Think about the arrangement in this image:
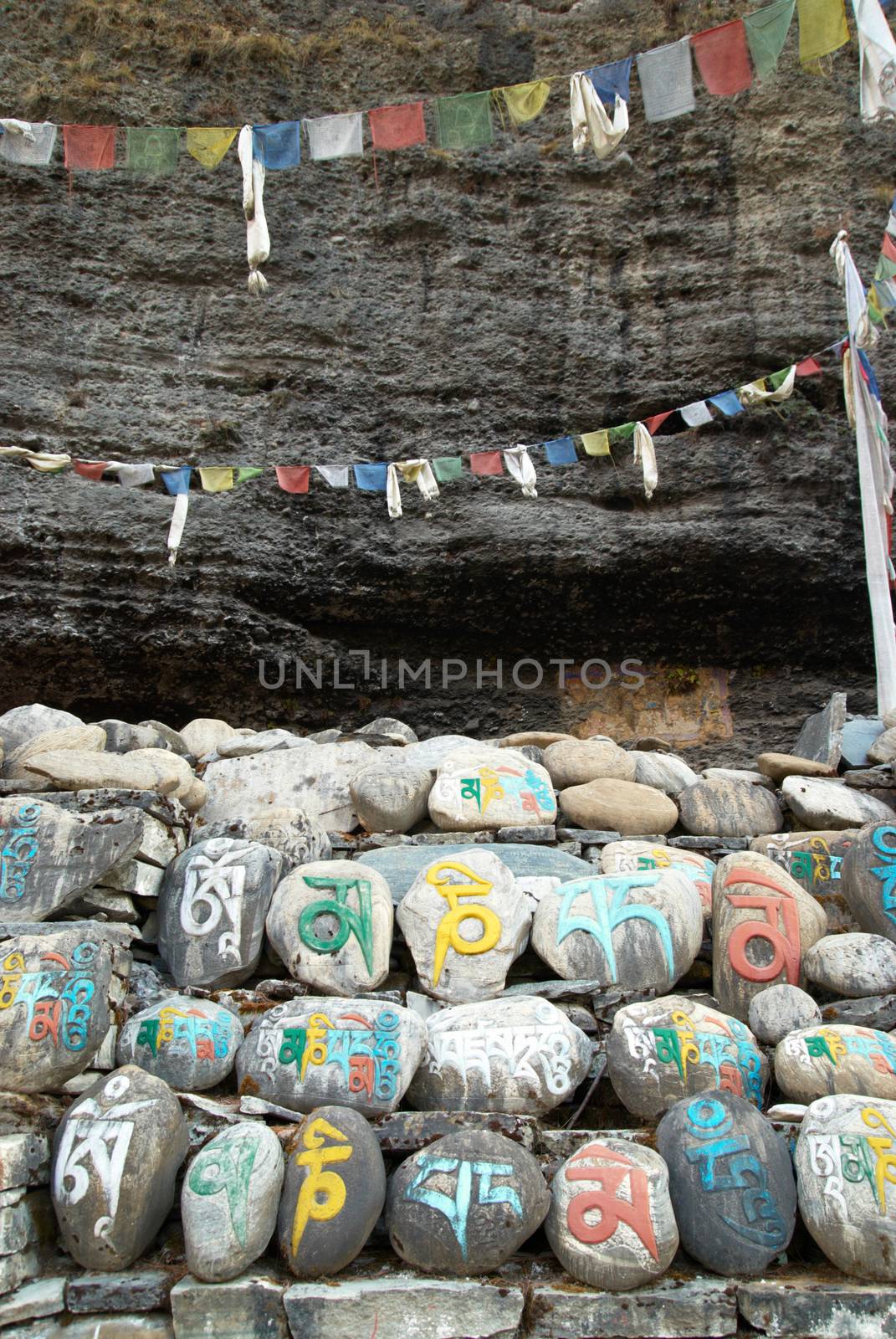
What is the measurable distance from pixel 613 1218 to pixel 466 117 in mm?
6272

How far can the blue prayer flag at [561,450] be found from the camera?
25.9 ft

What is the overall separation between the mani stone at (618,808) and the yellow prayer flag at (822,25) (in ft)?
13.4

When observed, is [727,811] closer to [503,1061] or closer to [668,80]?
[503,1061]

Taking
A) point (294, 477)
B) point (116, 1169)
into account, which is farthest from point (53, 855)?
point (294, 477)

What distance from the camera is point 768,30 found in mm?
6176

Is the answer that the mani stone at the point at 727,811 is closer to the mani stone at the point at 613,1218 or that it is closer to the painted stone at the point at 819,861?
the painted stone at the point at 819,861

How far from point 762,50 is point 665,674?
15.4 feet

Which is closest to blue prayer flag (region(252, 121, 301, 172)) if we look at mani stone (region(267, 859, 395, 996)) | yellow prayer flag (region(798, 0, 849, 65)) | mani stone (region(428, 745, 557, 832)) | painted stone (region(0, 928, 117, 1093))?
yellow prayer flag (region(798, 0, 849, 65))

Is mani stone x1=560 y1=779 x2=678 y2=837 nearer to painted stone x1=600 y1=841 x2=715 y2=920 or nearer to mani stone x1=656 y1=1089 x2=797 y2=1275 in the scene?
painted stone x1=600 y1=841 x2=715 y2=920

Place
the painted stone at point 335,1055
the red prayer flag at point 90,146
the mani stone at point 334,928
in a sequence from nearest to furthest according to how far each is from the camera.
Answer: the painted stone at point 335,1055 → the mani stone at point 334,928 → the red prayer flag at point 90,146

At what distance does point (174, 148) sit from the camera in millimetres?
7348

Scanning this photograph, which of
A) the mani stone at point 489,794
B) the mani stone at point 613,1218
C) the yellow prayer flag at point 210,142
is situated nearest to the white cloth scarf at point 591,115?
the yellow prayer flag at point 210,142

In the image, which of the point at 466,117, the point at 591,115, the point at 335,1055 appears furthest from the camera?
the point at 466,117

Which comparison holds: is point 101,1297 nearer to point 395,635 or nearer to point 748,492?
point 395,635
